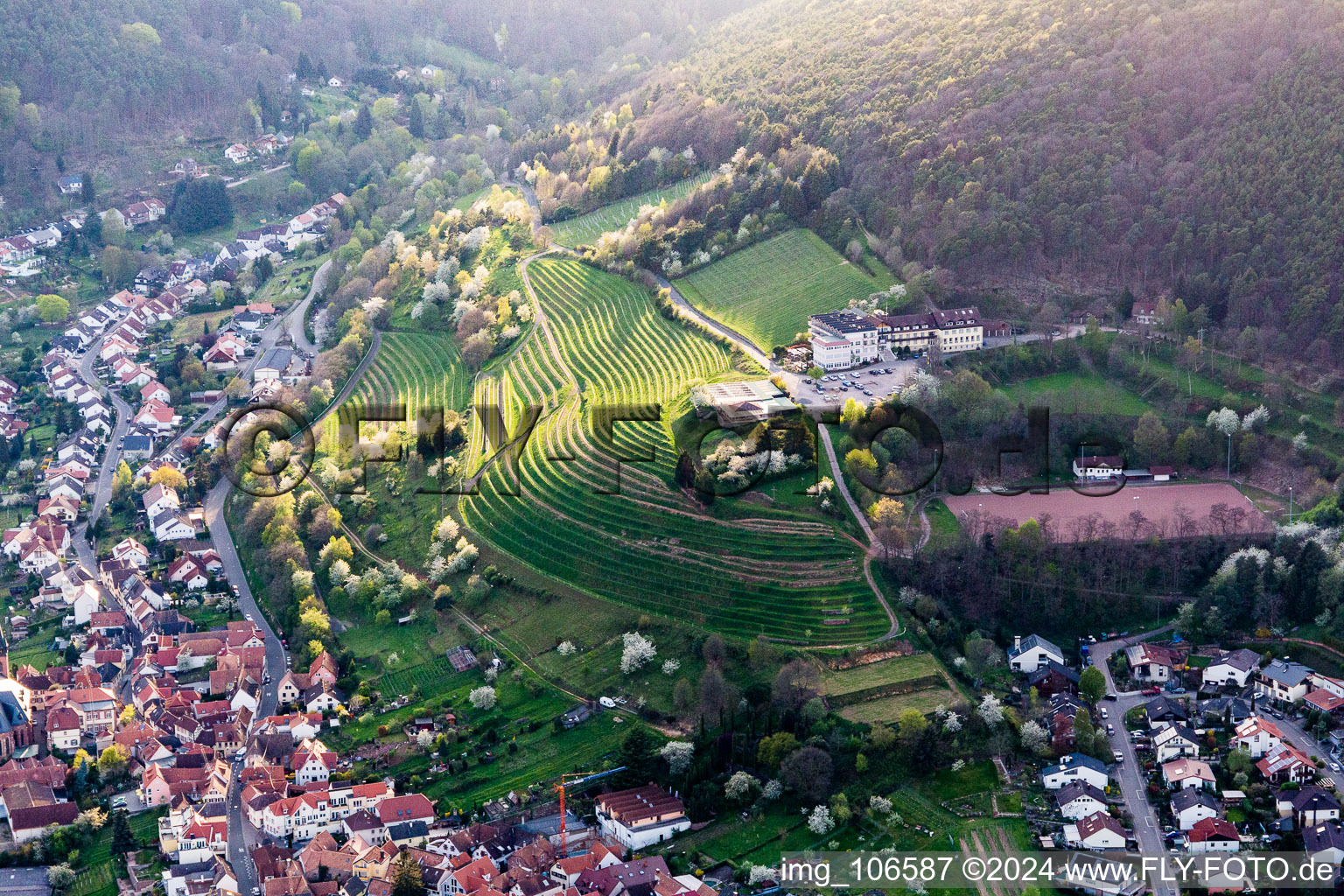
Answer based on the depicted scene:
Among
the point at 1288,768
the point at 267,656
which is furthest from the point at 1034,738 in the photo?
the point at 267,656

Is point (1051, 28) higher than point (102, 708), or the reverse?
point (1051, 28)

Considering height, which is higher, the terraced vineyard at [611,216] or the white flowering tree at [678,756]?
the terraced vineyard at [611,216]

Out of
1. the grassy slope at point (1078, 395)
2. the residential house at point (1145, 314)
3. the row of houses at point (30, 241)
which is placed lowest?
the grassy slope at point (1078, 395)

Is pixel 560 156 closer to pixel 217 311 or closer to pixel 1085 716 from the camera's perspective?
pixel 217 311

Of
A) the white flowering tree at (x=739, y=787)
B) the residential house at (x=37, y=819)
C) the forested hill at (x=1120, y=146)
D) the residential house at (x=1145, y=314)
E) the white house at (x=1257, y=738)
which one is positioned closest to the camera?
the white flowering tree at (x=739, y=787)

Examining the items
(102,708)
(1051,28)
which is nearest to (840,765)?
(102,708)

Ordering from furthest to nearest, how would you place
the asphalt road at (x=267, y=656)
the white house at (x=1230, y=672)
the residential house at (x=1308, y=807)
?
the white house at (x=1230, y=672), the asphalt road at (x=267, y=656), the residential house at (x=1308, y=807)

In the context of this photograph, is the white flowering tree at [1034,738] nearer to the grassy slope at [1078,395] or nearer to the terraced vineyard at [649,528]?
the terraced vineyard at [649,528]

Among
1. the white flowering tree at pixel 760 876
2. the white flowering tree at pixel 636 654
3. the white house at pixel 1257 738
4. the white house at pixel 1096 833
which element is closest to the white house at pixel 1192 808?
the white house at pixel 1096 833
